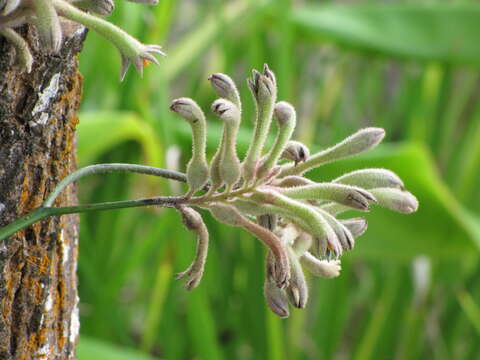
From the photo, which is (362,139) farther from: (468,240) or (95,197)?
(95,197)

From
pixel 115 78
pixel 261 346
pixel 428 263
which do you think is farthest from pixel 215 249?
pixel 428 263

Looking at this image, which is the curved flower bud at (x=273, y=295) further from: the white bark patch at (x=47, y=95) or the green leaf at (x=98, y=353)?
the green leaf at (x=98, y=353)

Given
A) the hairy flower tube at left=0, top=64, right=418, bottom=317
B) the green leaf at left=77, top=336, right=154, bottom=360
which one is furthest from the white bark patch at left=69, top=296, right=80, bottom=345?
the green leaf at left=77, top=336, right=154, bottom=360

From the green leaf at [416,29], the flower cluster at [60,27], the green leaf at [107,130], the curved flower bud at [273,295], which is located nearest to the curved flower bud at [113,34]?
the flower cluster at [60,27]

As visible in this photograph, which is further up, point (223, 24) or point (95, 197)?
point (223, 24)

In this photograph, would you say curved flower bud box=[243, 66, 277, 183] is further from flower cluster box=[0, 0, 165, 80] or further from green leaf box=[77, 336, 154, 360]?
green leaf box=[77, 336, 154, 360]
